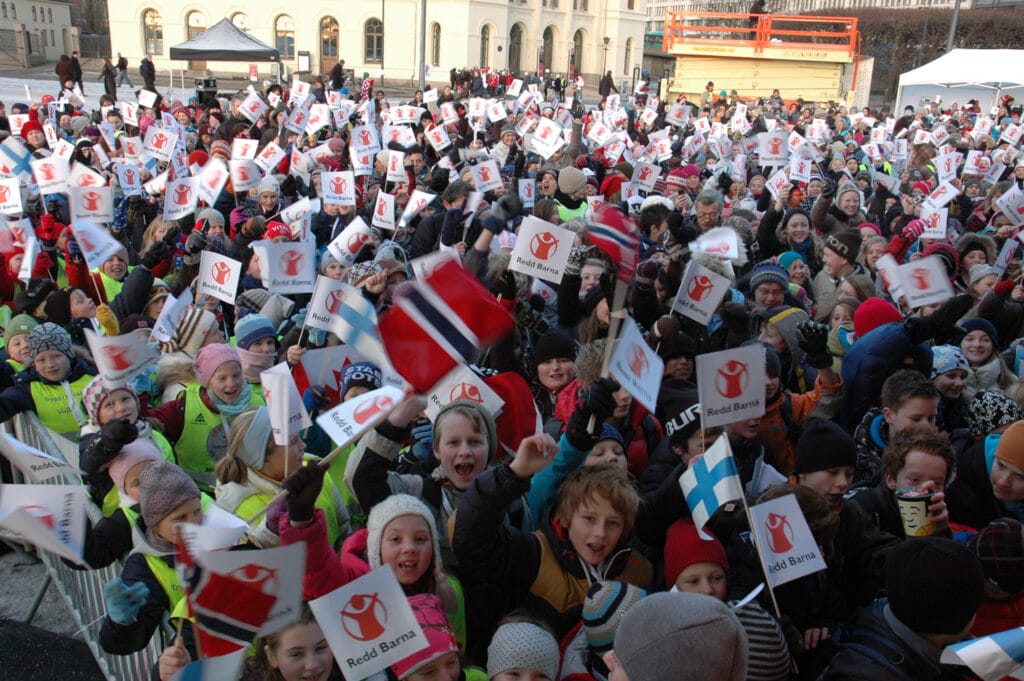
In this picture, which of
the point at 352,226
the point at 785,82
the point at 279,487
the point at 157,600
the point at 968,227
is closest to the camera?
the point at 157,600

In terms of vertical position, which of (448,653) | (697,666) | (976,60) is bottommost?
(448,653)

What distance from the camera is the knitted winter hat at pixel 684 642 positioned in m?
1.86

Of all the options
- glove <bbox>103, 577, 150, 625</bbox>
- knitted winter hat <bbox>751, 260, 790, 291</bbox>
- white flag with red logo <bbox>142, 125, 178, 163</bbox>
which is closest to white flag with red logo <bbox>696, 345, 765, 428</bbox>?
glove <bbox>103, 577, 150, 625</bbox>

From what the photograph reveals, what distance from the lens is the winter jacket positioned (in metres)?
2.77

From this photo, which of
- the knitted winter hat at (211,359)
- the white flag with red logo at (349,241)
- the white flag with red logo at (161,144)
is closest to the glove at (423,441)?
the knitted winter hat at (211,359)

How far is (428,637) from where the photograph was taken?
2.43m

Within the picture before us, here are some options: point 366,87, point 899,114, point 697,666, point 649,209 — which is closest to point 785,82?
point 899,114

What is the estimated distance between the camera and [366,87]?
2339 cm

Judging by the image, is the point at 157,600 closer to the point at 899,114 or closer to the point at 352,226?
the point at 352,226

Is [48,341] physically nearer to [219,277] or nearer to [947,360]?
[219,277]

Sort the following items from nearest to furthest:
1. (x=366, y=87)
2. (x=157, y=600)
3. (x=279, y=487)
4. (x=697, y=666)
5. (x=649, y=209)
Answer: (x=697, y=666), (x=157, y=600), (x=279, y=487), (x=649, y=209), (x=366, y=87)

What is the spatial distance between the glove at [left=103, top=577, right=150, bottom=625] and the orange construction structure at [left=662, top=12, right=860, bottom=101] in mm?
35945

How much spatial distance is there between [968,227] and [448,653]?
29.9 ft

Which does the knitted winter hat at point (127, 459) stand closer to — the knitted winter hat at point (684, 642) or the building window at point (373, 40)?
the knitted winter hat at point (684, 642)
